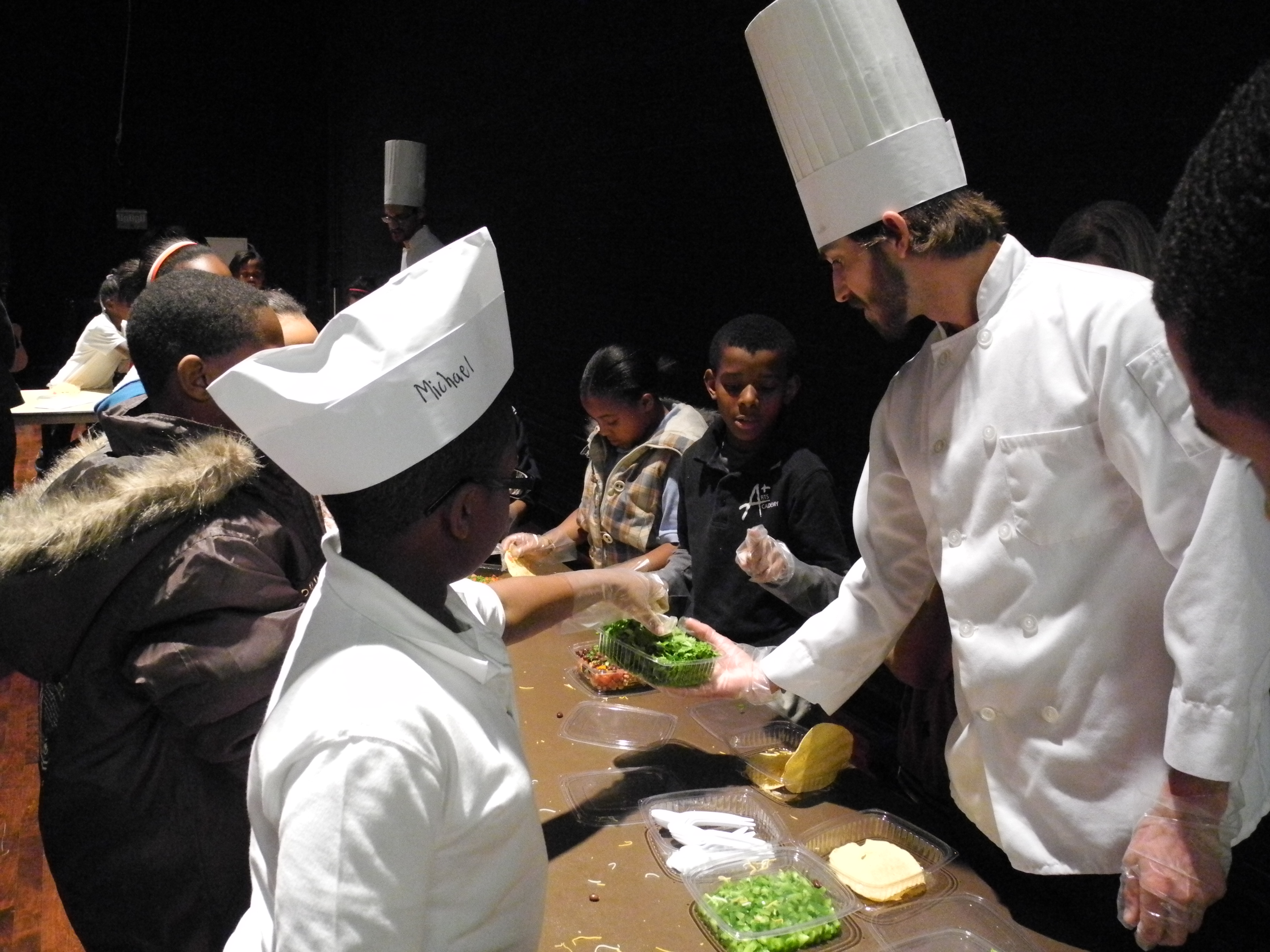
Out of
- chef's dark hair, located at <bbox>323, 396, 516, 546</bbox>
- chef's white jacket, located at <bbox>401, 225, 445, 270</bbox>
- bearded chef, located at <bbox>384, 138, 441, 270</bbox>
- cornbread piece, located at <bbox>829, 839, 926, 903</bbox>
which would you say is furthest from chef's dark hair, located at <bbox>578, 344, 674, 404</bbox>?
bearded chef, located at <bbox>384, 138, 441, 270</bbox>

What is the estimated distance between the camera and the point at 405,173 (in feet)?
23.5

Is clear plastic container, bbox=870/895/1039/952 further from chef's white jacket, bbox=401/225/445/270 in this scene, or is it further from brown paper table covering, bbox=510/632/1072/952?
chef's white jacket, bbox=401/225/445/270

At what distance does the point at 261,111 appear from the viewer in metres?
11.3

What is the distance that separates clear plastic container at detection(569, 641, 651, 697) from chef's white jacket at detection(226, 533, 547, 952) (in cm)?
110

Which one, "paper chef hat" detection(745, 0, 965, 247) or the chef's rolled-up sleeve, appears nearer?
the chef's rolled-up sleeve

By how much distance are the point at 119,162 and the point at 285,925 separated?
1159 cm

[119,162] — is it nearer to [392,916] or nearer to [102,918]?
[102,918]

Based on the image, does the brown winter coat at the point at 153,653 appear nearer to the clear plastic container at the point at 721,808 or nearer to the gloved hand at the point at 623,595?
the gloved hand at the point at 623,595

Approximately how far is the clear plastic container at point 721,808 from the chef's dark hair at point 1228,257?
122cm

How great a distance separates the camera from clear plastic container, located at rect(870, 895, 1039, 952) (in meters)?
1.44

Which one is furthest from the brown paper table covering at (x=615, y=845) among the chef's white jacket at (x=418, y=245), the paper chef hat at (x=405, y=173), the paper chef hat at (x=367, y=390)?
the paper chef hat at (x=405, y=173)

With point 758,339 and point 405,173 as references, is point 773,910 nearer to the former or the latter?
point 758,339

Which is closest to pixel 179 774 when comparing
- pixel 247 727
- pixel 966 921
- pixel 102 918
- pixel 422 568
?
pixel 247 727

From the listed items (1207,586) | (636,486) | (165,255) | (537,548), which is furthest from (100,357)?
(1207,586)
